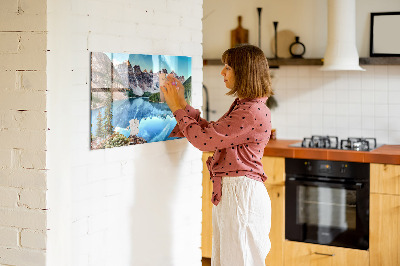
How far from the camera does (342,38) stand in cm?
450

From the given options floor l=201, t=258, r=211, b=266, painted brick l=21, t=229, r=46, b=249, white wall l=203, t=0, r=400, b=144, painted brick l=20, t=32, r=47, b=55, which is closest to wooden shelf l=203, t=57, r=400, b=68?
white wall l=203, t=0, r=400, b=144

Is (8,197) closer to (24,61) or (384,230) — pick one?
(24,61)

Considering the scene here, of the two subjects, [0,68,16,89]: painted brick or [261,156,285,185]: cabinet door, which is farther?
[261,156,285,185]: cabinet door

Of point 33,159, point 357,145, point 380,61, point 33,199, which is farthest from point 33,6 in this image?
point 380,61

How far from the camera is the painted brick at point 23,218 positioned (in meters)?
2.29

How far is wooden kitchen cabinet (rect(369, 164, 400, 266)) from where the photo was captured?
3994 mm

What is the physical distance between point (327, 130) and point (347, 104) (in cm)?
27

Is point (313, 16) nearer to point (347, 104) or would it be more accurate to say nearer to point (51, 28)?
point (347, 104)

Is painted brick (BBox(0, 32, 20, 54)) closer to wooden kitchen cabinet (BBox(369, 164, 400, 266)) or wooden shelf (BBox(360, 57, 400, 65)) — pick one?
wooden kitchen cabinet (BBox(369, 164, 400, 266))

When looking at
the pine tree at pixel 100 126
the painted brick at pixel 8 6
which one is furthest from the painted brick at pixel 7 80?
the pine tree at pixel 100 126

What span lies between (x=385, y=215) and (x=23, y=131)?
268cm

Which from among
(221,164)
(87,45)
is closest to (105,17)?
(87,45)

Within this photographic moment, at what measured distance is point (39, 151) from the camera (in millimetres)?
2270

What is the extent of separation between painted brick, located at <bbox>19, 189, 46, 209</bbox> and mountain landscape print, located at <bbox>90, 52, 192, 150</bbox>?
32 cm
